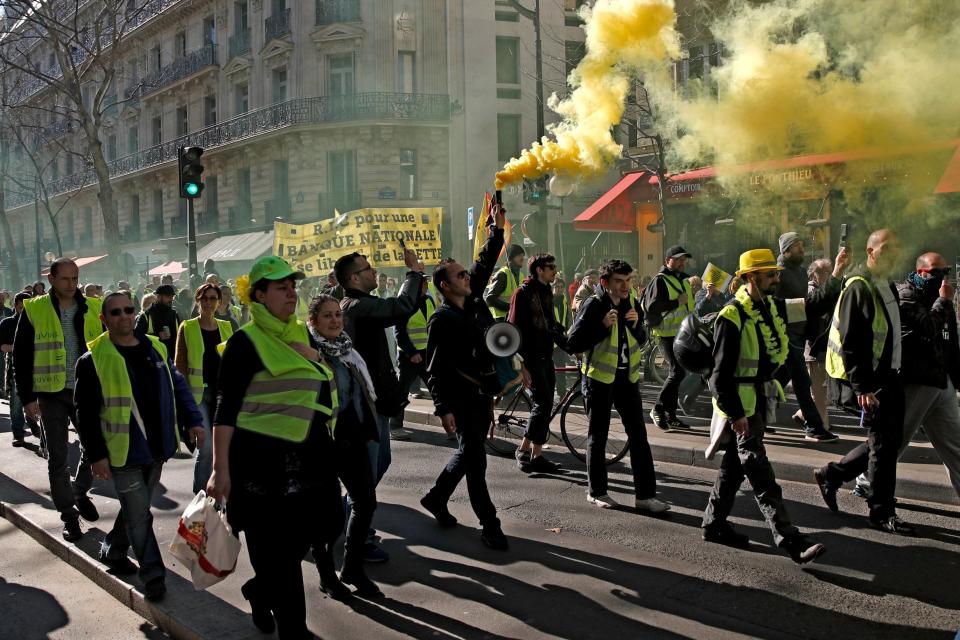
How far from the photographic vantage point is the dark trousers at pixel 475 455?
530 centimetres

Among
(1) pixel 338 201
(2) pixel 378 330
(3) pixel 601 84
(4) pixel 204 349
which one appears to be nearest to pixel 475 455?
(2) pixel 378 330

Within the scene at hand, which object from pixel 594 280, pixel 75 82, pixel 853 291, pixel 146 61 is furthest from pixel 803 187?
pixel 146 61

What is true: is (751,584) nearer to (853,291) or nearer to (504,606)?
(504,606)

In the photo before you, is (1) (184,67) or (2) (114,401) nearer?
(2) (114,401)

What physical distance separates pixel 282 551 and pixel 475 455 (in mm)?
2057

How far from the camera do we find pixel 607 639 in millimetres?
3949

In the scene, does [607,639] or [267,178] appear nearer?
[607,639]

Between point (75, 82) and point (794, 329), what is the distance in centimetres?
2205

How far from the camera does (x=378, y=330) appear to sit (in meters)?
5.22

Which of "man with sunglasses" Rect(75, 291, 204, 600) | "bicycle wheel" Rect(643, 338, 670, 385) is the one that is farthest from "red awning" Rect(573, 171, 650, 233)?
"man with sunglasses" Rect(75, 291, 204, 600)

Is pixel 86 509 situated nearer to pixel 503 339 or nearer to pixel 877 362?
pixel 503 339

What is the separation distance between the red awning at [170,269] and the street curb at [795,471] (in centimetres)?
2779

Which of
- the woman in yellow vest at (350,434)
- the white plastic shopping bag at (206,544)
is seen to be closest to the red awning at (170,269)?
the woman in yellow vest at (350,434)

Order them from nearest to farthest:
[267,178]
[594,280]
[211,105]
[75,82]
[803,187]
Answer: [594,280] < [803,187] < [75,82] < [267,178] < [211,105]
